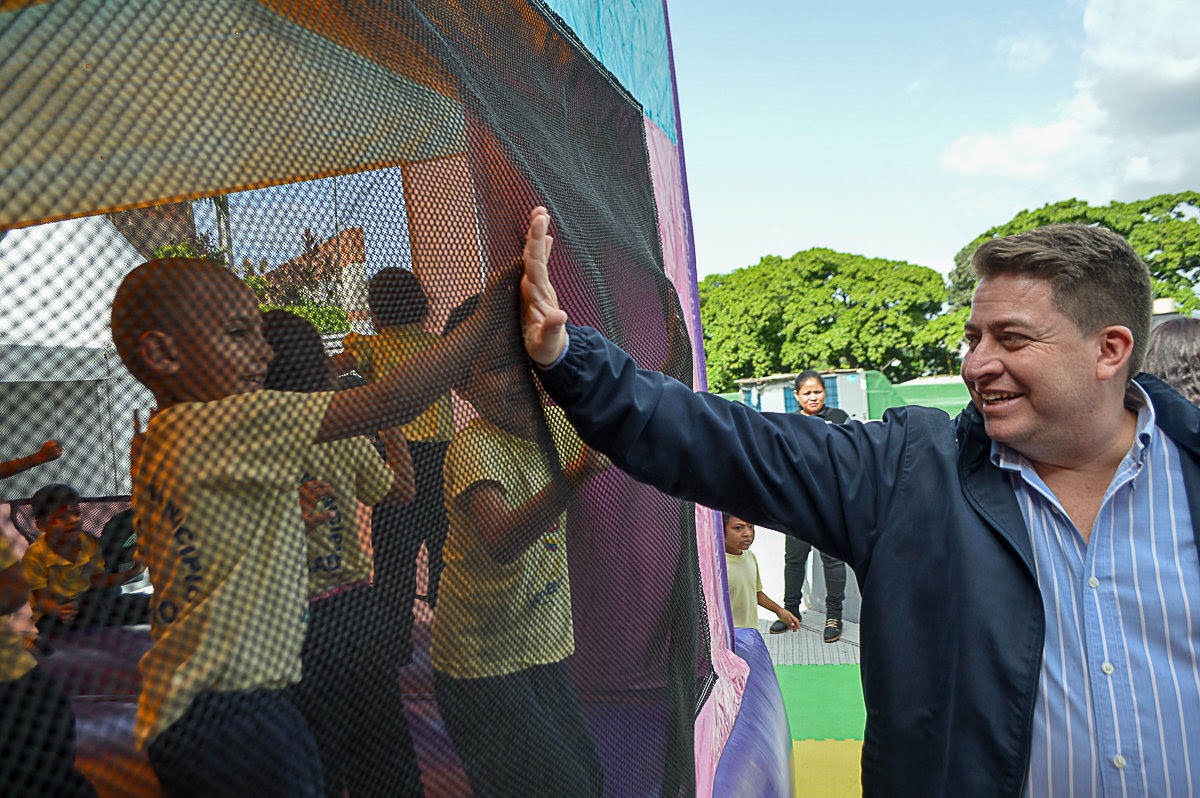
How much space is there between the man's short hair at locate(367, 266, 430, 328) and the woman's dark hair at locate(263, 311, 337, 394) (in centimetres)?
11

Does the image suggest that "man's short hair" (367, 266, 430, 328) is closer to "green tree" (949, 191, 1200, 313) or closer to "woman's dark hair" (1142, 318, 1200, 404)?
"woman's dark hair" (1142, 318, 1200, 404)

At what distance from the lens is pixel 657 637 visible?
1.92 meters

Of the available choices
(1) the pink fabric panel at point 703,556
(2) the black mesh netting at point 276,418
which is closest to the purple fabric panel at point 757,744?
(1) the pink fabric panel at point 703,556

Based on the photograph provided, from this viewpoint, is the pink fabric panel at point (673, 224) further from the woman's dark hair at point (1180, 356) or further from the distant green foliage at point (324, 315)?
the distant green foliage at point (324, 315)

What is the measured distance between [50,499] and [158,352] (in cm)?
16

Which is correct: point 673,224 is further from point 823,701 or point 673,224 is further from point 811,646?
point 811,646

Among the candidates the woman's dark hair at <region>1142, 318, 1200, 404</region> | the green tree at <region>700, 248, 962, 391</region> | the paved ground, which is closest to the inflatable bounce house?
the woman's dark hair at <region>1142, 318, 1200, 404</region>

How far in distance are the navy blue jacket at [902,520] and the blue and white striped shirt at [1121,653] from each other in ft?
0.15

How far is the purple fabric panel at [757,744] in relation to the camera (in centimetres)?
267

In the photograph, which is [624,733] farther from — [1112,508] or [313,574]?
[1112,508]

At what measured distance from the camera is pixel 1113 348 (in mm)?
1638

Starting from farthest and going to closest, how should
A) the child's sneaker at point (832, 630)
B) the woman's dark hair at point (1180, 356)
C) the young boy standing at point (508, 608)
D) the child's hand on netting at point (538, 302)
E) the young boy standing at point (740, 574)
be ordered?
the child's sneaker at point (832, 630) → the young boy standing at point (740, 574) → the woman's dark hair at point (1180, 356) → the child's hand on netting at point (538, 302) → the young boy standing at point (508, 608)

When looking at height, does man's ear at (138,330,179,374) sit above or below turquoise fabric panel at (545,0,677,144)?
below

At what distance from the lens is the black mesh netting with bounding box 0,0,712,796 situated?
72 cm
